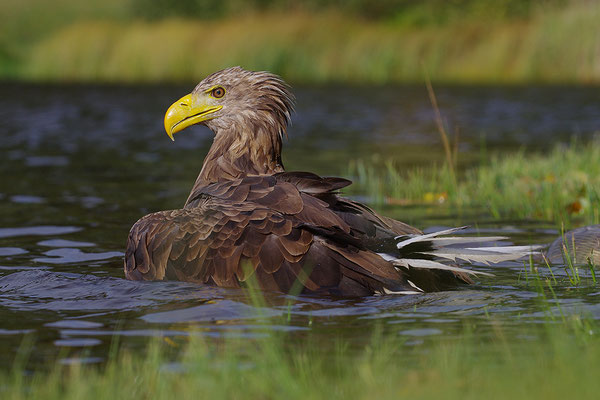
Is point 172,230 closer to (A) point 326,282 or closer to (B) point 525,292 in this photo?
(A) point 326,282

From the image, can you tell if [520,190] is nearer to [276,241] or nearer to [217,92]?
[217,92]

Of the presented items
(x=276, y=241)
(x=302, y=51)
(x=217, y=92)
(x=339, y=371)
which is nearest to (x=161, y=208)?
(x=217, y=92)

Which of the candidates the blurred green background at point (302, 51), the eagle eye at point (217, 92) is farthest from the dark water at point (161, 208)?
the blurred green background at point (302, 51)

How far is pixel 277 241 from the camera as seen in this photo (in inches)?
227

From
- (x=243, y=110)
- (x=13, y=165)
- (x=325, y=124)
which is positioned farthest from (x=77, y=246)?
(x=325, y=124)

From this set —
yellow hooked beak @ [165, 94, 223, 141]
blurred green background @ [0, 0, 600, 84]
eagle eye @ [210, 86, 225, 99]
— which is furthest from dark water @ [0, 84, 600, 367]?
blurred green background @ [0, 0, 600, 84]

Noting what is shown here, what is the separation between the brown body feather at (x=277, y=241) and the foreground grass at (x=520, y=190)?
12.3 ft

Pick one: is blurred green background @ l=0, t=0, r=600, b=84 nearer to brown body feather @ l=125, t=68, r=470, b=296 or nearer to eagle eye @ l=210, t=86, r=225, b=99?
eagle eye @ l=210, t=86, r=225, b=99

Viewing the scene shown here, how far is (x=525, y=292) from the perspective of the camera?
613cm

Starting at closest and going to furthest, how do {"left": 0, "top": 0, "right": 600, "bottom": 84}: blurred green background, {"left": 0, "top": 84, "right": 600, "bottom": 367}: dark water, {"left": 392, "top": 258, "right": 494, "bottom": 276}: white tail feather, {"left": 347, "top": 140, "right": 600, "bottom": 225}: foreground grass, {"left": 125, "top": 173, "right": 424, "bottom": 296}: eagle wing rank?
1. {"left": 0, "top": 84, "right": 600, "bottom": 367}: dark water
2. {"left": 392, "top": 258, "right": 494, "bottom": 276}: white tail feather
3. {"left": 125, "top": 173, "right": 424, "bottom": 296}: eagle wing
4. {"left": 347, "top": 140, "right": 600, "bottom": 225}: foreground grass
5. {"left": 0, "top": 0, "right": 600, "bottom": 84}: blurred green background

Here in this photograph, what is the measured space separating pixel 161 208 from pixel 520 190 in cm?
386

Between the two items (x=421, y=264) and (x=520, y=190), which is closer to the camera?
(x=421, y=264)

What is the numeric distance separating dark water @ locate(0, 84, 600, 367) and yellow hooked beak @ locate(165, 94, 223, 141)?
1136 millimetres

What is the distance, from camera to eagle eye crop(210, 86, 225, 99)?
7.42 m
